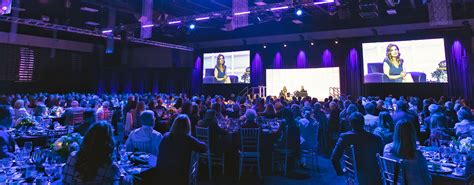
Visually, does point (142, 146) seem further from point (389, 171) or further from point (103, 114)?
point (103, 114)

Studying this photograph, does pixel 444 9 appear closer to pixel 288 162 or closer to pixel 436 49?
pixel 436 49

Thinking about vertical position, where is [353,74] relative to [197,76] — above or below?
below

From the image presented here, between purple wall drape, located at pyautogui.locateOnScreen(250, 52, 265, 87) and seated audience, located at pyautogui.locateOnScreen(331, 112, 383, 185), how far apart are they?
1336 cm

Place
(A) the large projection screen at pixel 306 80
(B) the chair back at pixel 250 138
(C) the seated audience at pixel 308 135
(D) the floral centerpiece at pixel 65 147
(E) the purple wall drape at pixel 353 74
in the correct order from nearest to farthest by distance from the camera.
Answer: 1. (D) the floral centerpiece at pixel 65 147
2. (B) the chair back at pixel 250 138
3. (C) the seated audience at pixel 308 135
4. (E) the purple wall drape at pixel 353 74
5. (A) the large projection screen at pixel 306 80

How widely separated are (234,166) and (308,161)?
1.85m

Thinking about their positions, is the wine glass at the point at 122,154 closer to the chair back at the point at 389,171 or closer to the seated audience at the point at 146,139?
the seated audience at the point at 146,139

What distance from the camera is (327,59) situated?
1482 centimetres

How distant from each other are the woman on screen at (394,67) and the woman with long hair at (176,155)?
Answer: 41.5ft

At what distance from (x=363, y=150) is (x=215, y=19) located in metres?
10.8

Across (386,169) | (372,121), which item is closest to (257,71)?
(372,121)

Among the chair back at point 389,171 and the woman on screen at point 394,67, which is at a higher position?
the woman on screen at point 394,67

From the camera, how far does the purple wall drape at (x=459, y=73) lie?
38.2 feet

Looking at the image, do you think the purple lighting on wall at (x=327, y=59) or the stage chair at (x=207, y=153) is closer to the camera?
the stage chair at (x=207, y=153)

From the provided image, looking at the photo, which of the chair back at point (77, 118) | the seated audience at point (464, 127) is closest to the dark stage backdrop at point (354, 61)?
the seated audience at point (464, 127)
